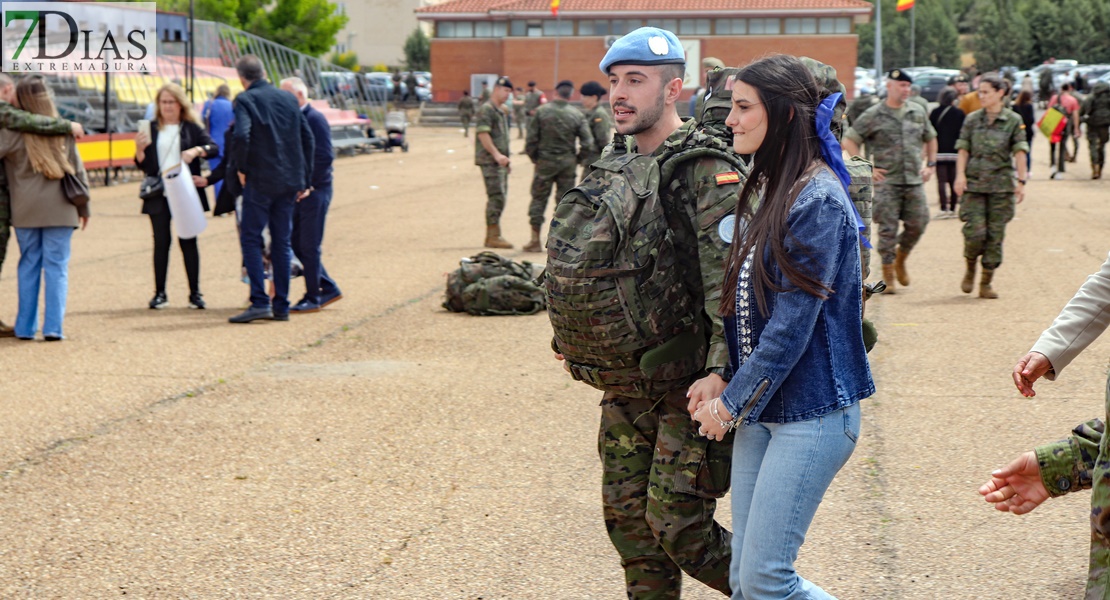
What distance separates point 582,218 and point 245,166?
267 inches

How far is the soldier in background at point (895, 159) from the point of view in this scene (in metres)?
10.8

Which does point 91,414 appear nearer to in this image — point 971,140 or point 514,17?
point 971,140

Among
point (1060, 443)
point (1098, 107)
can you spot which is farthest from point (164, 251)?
point (1098, 107)

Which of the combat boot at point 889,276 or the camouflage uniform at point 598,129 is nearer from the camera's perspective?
the combat boot at point 889,276

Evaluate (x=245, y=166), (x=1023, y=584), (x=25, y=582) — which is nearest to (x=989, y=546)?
(x=1023, y=584)

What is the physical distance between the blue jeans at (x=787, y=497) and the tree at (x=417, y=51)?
86.5m

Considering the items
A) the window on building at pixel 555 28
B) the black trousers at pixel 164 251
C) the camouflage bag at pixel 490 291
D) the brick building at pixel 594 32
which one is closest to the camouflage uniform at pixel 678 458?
the camouflage bag at pixel 490 291

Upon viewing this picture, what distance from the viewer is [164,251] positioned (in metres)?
10.4

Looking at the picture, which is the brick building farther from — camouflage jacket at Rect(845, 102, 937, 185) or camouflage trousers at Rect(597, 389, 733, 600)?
camouflage trousers at Rect(597, 389, 733, 600)

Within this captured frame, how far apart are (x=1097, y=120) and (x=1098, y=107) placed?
0.26 m

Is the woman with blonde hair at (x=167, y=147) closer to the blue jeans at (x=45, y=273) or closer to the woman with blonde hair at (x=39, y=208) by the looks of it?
the woman with blonde hair at (x=39, y=208)

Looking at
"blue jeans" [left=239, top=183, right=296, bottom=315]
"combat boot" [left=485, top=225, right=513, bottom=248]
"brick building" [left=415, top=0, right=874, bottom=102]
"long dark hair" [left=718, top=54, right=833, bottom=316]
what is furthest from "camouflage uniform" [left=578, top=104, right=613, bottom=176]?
"brick building" [left=415, top=0, right=874, bottom=102]

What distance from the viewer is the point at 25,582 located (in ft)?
14.8

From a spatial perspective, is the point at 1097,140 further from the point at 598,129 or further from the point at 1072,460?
the point at 1072,460
